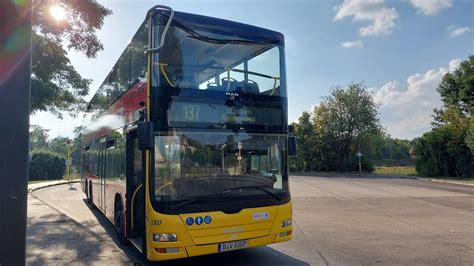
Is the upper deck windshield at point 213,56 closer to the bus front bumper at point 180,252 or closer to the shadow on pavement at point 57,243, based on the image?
the bus front bumper at point 180,252

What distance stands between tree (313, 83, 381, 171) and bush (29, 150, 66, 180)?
2925 cm

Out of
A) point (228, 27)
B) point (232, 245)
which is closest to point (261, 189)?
point (232, 245)

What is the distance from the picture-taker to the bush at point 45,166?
40562 mm

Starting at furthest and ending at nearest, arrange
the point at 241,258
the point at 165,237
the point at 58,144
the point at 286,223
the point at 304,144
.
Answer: the point at 58,144 < the point at 304,144 < the point at 241,258 < the point at 286,223 < the point at 165,237

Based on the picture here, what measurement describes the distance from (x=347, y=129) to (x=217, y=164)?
123 feet

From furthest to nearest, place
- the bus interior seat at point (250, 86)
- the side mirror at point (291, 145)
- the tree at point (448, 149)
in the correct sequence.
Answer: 1. the tree at point (448, 149)
2. the side mirror at point (291, 145)
3. the bus interior seat at point (250, 86)

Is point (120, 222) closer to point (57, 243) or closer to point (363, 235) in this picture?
point (57, 243)

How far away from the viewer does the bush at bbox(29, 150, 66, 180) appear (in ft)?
133

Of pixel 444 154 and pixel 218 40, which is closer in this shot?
pixel 218 40

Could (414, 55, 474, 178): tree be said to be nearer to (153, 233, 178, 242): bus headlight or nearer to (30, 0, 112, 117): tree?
(30, 0, 112, 117): tree

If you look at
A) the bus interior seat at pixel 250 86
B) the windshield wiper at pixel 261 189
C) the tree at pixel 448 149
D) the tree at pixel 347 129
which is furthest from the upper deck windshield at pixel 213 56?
the tree at pixel 347 129

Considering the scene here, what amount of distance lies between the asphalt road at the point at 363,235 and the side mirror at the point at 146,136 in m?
2.38

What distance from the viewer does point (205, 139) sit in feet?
19.5

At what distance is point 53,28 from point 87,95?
9.53 metres
